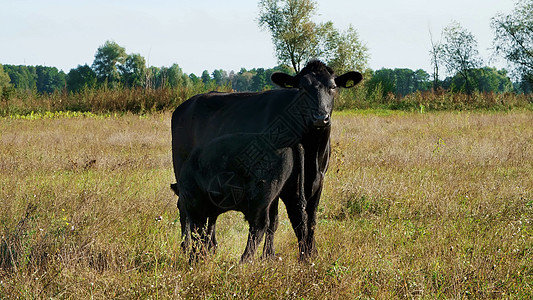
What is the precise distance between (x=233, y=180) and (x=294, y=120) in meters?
1.30

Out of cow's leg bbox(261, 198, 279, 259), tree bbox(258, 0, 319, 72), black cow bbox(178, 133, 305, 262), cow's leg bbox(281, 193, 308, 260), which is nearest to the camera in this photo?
black cow bbox(178, 133, 305, 262)

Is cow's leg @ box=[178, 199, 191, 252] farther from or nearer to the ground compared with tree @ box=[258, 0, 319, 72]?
nearer to the ground

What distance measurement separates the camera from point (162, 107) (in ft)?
69.0

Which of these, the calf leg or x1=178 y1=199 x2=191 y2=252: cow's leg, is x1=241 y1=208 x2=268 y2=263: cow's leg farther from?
the calf leg

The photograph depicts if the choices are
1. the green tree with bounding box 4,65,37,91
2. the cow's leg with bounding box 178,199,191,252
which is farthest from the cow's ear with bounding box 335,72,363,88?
the green tree with bounding box 4,65,37,91

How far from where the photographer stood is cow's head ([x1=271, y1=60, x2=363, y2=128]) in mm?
4430

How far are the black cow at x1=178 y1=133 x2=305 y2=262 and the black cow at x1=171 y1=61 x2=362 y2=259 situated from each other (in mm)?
418

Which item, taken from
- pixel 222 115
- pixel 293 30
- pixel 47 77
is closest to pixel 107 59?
pixel 293 30

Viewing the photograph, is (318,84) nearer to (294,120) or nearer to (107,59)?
(294,120)

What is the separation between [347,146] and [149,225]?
718 centimetres

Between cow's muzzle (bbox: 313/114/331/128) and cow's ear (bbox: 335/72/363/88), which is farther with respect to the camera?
cow's ear (bbox: 335/72/363/88)

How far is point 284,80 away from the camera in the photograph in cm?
519

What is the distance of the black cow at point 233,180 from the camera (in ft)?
10.7

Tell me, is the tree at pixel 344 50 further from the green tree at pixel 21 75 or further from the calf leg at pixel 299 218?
the green tree at pixel 21 75
